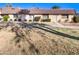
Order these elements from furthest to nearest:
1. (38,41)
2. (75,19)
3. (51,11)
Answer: (51,11), (75,19), (38,41)

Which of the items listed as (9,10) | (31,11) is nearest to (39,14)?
(31,11)

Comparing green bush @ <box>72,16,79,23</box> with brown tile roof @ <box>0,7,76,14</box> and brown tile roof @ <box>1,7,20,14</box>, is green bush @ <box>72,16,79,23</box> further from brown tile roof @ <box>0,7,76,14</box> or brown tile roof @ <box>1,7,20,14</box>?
brown tile roof @ <box>1,7,20,14</box>

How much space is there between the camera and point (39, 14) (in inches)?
212

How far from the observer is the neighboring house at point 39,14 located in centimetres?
522

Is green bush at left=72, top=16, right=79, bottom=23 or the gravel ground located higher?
green bush at left=72, top=16, right=79, bottom=23

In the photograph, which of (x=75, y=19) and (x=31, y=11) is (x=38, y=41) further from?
(x=75, y=19)

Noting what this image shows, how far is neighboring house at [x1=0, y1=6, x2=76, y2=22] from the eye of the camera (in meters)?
5.22

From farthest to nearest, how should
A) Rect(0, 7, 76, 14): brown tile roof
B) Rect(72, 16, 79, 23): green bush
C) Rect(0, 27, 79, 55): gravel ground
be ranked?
Rect(0, 7, 76, 14): brown tile roof
Rect(72, 16, 79, 23): green bush
Rect(0, 27, 79, 55): gravel ground

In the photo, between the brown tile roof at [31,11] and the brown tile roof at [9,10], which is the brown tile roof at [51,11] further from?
the brown tile roof at [9,10]

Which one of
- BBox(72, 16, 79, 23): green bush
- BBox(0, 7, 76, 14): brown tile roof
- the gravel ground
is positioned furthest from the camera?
BBox(0, 7, 76, 14): brown tile roof

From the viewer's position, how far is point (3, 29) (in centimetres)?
512

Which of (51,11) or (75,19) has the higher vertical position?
(51,11)

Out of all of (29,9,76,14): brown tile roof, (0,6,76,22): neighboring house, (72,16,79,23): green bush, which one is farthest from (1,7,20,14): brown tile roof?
(72,16,79,23): green bush

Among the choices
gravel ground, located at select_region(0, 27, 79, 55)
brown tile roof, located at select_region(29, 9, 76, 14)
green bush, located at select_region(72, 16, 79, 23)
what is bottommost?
gravel ground, located at select_region(0, 27, 79, 55)
